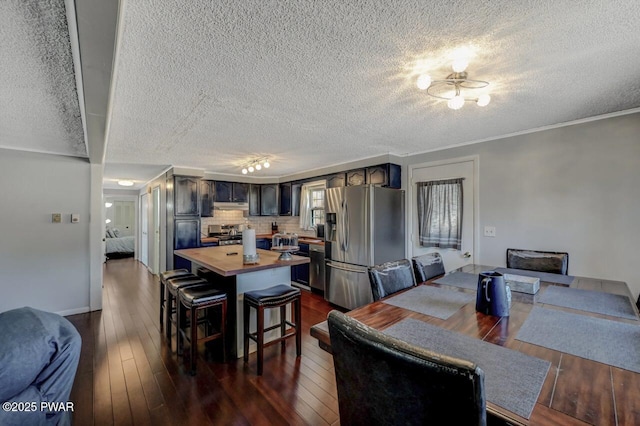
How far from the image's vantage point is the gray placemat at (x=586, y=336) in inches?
38.2

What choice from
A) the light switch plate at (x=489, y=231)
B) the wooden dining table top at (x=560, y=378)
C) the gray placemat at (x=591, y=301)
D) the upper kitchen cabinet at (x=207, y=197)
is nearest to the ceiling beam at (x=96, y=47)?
the wooden dining table top at (x=560, y=378)

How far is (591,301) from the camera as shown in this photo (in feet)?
5.06

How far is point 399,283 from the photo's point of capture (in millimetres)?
1938

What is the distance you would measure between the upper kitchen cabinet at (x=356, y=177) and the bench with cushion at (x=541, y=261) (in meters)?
2.16

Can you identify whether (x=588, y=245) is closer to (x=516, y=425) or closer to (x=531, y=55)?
(x=531, y=55)

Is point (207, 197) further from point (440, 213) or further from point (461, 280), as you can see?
point (461, 280)

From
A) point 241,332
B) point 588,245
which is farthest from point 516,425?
point 588,245

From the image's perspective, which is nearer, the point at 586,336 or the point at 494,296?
the point at 586,336

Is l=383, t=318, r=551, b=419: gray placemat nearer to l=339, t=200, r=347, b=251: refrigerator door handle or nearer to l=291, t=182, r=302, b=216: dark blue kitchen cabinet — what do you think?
Result: l=339, t=200, r=347, b=251: refrigerator door handle

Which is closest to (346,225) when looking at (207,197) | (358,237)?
(358,237)

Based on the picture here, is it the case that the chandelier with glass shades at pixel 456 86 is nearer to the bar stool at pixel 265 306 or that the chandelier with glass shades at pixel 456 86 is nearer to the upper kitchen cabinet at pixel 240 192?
the bar stool at pixel 265 306

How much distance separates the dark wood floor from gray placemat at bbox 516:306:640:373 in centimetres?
130

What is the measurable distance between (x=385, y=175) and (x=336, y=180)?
3.31ft

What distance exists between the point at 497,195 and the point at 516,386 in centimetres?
290
